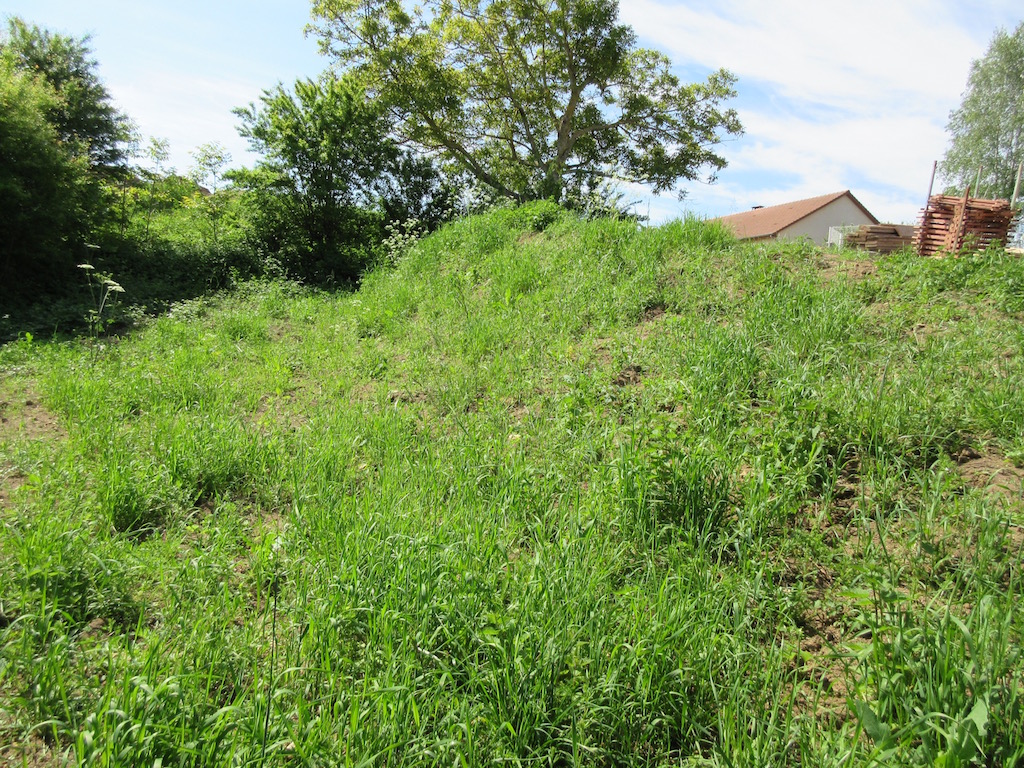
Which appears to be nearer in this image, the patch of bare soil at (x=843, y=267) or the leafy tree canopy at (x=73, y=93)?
the patch of bare soil at (x=843, y=267)

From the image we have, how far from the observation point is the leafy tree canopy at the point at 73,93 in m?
11.4

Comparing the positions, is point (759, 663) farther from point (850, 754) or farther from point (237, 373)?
point (237, 373)

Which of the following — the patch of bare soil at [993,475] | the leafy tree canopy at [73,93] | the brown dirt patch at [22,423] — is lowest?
the brown dirt patch at [22,423]

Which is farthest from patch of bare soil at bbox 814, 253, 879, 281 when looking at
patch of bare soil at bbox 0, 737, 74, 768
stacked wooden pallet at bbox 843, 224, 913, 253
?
patch of bare soil at bbox 0, 737, 74, 768

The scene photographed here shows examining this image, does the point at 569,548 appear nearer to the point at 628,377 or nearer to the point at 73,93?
the point at 628,377

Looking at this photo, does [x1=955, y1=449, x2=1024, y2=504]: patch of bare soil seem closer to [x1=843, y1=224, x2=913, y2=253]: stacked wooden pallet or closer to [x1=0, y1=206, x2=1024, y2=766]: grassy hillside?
[x1=0, y1=206, x2=1024, y2=766]: grassy hillside

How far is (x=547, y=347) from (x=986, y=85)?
34.7 m

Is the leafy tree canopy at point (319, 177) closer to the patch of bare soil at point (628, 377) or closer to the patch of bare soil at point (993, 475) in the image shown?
the patch of bare soil at point (628, 377)

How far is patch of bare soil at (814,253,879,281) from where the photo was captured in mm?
5168

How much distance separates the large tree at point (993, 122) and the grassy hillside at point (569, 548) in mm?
31462

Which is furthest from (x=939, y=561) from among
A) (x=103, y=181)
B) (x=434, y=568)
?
(x=103, y=181)

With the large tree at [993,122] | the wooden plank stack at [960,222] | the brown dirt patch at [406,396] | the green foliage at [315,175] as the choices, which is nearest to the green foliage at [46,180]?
the green foliage at [315,175]

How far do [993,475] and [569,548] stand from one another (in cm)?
204

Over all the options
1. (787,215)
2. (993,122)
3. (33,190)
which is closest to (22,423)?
(33,190)
